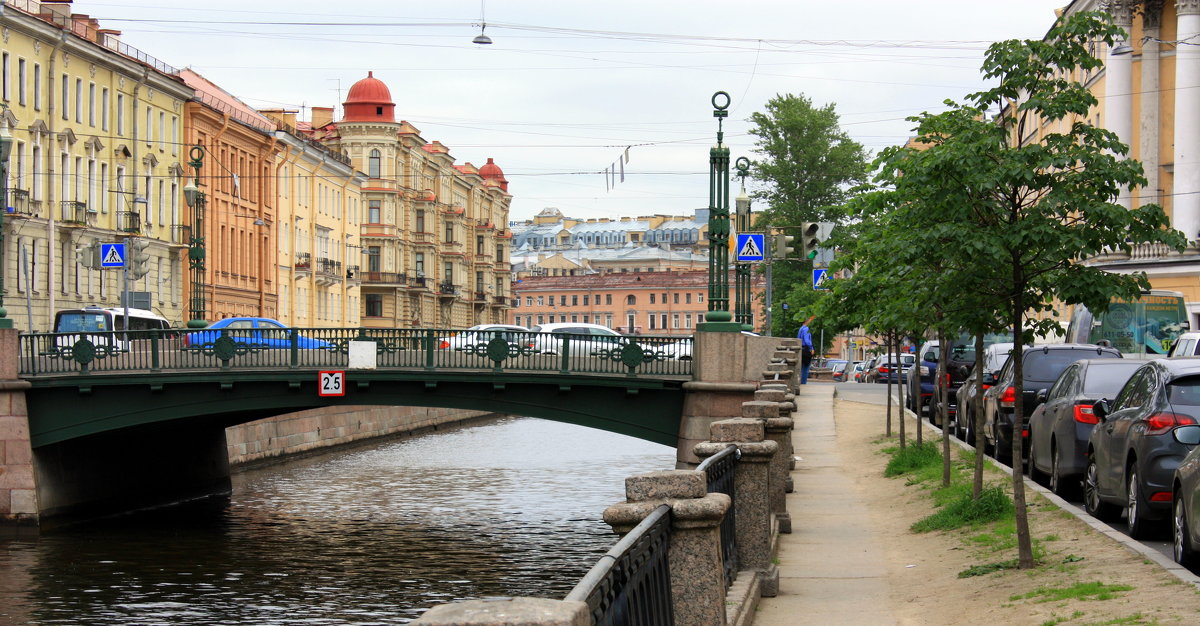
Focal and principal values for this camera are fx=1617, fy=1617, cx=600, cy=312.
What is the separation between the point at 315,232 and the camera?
8000 centimetres

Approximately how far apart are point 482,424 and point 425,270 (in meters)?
41.5

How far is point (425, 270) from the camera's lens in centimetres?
10631

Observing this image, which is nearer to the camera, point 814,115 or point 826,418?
point 826,418

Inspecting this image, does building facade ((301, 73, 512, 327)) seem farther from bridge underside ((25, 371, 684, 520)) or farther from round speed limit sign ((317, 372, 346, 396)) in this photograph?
round speed limit sign ((317, 372, 346, 396))

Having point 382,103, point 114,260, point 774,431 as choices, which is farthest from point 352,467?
point 382,103

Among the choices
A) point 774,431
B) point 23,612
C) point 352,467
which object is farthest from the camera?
point 352,467

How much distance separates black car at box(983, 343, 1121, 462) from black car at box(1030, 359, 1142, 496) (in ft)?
9.63

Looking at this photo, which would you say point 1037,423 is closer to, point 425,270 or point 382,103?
point 382,103

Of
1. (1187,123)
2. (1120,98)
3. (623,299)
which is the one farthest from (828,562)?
(623,299)

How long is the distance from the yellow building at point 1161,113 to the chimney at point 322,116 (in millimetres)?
57467

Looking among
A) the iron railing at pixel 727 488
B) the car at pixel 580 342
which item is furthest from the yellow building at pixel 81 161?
the iron railing at pixel 727 488

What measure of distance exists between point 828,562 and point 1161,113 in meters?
40.4

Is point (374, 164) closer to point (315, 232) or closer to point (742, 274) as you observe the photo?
point (315, 232)

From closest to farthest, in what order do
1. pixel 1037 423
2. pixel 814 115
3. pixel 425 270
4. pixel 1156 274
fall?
pixel 1037 423 → pixel 1156 274 → pixel 814 115 → pixel 425 270
